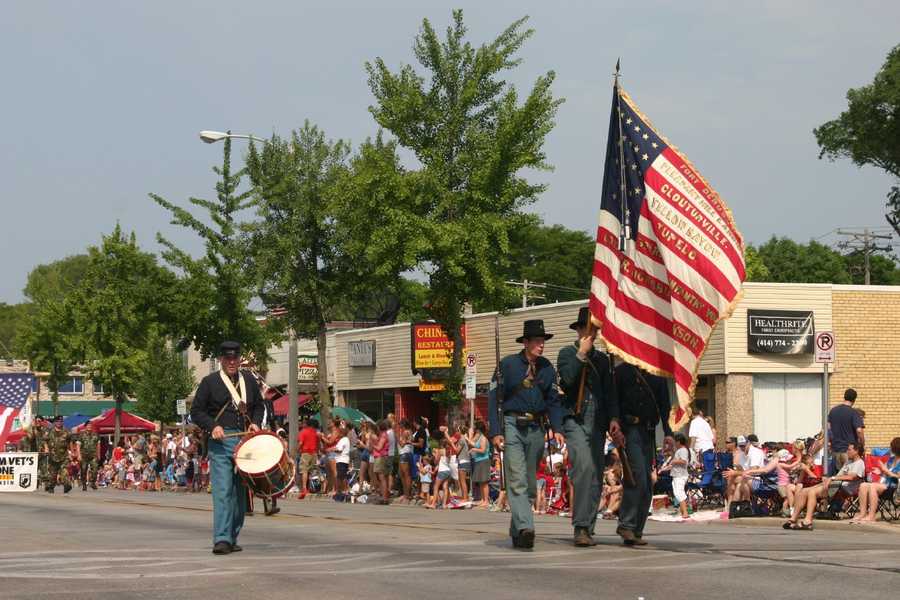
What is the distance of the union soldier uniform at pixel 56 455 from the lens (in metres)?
37.7

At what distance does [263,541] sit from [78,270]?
396 feet

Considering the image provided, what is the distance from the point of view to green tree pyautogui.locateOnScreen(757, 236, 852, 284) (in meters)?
87.3

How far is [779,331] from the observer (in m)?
37.0

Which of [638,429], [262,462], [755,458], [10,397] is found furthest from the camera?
[10,397]

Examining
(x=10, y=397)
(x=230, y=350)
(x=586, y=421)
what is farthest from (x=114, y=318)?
(x=586, y=421)

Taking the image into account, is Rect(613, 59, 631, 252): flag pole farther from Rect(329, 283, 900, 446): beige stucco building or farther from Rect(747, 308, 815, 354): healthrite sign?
Rect(747, 308, 815, 354): healthrite sign

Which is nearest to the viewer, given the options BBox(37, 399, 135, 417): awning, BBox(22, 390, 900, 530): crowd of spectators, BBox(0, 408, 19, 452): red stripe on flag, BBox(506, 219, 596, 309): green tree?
BBox(22, 390, 900, 530): crowd of spectators

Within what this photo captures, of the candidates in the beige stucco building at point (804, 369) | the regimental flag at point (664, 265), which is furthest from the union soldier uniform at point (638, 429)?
the beige stucco building at point (804, 369)

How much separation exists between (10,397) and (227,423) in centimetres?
2925

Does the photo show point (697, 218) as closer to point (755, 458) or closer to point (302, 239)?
point (755, 458)

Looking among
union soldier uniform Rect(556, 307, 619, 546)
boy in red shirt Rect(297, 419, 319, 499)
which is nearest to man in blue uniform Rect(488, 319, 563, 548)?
union soldier uniform Rect(556, 307, 619, 546)

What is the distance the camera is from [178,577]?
9.87 m

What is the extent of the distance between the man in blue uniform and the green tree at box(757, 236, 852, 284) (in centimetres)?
7762

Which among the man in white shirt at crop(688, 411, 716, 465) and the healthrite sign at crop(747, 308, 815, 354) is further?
the healthrite sign at crop(747, 308, 815, 354)
